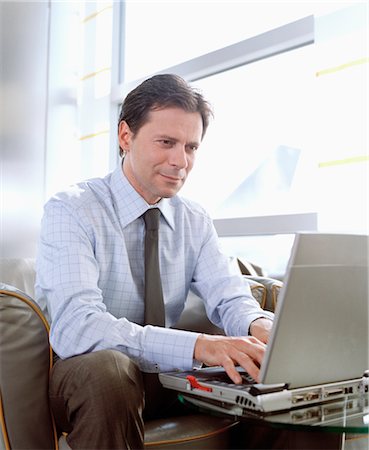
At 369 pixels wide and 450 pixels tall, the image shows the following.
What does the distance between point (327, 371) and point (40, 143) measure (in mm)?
2852

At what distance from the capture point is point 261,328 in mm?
1373

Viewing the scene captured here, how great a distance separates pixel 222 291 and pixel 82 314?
51 centimetres

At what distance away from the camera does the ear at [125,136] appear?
171cm

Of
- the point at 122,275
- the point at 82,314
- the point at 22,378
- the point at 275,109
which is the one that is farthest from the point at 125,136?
the point at 275,109

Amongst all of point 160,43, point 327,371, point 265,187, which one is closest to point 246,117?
point 265,187

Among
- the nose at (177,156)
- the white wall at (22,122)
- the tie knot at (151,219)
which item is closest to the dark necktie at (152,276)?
the tie knot at (151,219)

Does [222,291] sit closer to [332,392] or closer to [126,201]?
[126,201]

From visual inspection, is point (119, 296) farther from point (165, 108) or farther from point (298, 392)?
point (298, 392)

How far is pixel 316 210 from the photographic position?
2.46 meters

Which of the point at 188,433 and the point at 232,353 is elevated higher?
the point at 232,353

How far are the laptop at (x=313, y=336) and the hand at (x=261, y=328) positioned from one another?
12.5 inches

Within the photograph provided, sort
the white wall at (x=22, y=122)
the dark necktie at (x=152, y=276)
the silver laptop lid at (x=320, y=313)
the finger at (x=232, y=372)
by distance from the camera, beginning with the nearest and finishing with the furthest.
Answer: the silver laptop lid at (x=320, y=313)
the finger at (x=232, y=372)
the dark necktie at (x=152, y=276)
the white wall at (x=22, y=122)

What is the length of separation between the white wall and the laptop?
256 cm

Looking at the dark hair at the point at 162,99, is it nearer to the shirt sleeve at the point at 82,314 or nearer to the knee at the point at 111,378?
the shirt sleeve at the point at 82,314
